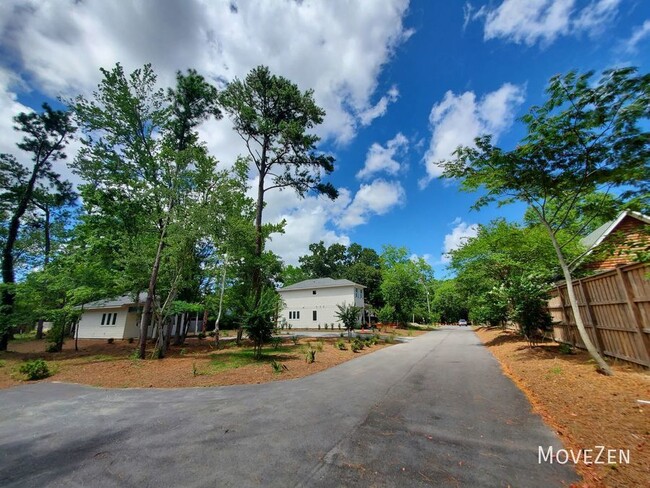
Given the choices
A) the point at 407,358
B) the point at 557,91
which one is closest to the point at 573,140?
the point at 557,91

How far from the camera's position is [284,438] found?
13.7 feet

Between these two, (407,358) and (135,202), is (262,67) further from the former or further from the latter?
(407,358)

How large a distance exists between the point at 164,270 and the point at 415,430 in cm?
1511

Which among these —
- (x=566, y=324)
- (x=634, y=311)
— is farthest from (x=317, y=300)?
(x=634, y=311)

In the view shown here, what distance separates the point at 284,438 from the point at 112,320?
2935 cm

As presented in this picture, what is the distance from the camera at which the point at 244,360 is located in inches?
474

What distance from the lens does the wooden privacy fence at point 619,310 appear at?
6.36 metres

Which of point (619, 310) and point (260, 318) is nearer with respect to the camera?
point (619, 310)

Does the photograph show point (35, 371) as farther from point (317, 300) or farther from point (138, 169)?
point (317, 300)

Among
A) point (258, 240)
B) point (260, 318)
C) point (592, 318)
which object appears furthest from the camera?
point (258, 240)

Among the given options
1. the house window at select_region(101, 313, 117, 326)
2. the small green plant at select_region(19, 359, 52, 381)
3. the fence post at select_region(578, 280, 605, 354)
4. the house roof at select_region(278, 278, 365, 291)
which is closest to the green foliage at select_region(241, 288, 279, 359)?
the small green plant at select_region(19, 359, 52, 381)

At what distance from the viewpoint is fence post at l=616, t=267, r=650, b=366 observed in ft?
20.6

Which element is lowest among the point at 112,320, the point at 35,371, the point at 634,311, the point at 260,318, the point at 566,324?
the point at 35,371

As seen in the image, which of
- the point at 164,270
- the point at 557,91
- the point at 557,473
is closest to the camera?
the point at 557,473
